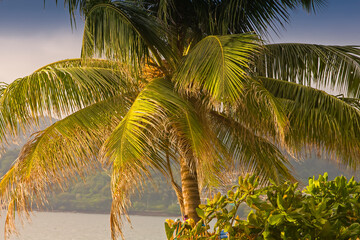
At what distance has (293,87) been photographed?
28.5ft

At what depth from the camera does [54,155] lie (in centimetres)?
735

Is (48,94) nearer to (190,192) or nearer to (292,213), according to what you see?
(190,192)

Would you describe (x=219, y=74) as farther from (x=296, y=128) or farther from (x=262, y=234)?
(x=262, y=234)

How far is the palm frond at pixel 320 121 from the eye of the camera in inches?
320

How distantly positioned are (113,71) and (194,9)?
2.14m

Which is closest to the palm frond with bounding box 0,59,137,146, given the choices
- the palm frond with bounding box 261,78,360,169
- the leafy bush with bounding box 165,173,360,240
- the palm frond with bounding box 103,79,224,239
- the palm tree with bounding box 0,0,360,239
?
the palm tree with bounding box 0,0,360,239

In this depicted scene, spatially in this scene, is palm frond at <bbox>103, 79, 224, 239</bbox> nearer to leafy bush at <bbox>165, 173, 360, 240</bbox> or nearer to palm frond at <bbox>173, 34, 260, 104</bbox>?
palm frond at <bbox>173, 34, 260, 104</bbox>

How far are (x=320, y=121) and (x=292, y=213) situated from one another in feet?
21.3

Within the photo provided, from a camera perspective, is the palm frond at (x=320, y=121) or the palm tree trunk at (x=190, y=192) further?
the palm tree trunk at (x=190, y=192)

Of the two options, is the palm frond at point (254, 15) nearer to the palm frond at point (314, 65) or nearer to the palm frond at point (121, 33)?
the palm frond at point (314, 65)

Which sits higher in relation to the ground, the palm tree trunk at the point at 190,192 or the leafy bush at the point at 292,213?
the leafy bush at the point at 292,213

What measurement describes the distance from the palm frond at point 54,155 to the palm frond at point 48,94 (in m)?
0.30

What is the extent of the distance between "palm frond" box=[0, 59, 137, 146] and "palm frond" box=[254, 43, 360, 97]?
3.02 meters

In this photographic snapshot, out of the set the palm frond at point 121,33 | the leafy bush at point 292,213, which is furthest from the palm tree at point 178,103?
the leafy bush at point 292,213
